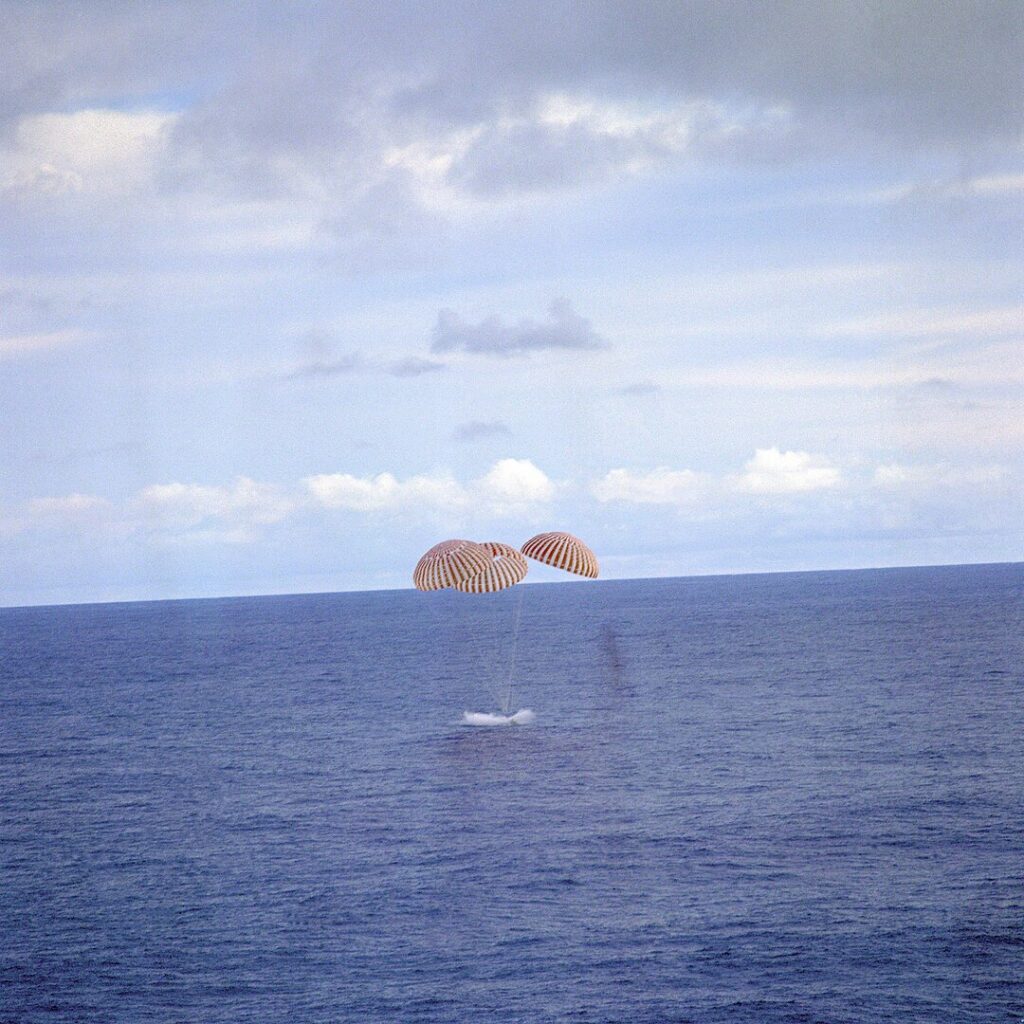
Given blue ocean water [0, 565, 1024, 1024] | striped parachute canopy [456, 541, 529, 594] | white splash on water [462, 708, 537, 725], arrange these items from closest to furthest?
blue ocean water [0, 565, 1024, 1024] → striped parachute canopy [456, 541, 529, 594] → white splash on water [462, 708, 537, 725]

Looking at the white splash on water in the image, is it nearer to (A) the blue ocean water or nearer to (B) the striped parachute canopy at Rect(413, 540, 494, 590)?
(A) the blue ocean water

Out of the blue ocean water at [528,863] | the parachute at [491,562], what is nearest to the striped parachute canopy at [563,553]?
the parachute at [491,562]

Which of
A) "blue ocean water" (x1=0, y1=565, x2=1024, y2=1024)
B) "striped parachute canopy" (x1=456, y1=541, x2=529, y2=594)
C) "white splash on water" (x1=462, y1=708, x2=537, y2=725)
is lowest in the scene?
"blue ocean water" (x1=0, y1=565, x2=1024, y2=1024)

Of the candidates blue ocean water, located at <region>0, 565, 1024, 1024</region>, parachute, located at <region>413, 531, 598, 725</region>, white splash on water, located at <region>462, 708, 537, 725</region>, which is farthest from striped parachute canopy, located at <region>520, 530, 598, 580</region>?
white splash on water, located at <region>462, 708, 537, 725</region>

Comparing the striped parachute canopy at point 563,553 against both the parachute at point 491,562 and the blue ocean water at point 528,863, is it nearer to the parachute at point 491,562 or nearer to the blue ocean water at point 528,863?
the parachute at point 491,562

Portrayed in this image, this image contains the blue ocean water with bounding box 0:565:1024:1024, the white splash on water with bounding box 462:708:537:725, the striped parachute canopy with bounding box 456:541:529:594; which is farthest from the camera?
the white splash on water with bounding box 462:708:537:725

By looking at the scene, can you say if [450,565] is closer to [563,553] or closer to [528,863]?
[563,553]

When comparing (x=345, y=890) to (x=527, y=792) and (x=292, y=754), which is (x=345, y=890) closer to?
(x=527, y=792)

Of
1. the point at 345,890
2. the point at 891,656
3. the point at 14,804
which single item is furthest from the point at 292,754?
the point at 891,656
